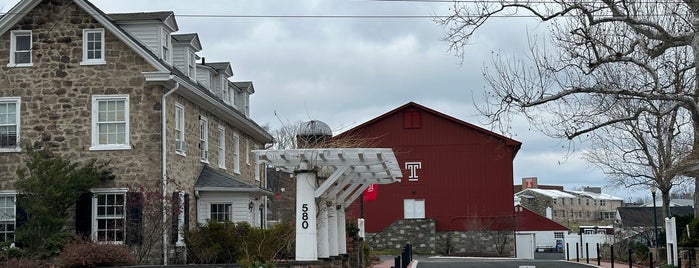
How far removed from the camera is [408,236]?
5022 centimetres

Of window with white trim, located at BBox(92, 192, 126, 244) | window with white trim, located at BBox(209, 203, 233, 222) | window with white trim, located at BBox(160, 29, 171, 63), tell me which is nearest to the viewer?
window with white trim, located at BBox(92, 192, 126, 244)

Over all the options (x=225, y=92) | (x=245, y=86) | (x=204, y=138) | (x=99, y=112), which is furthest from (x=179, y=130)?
(x=245, y=86)

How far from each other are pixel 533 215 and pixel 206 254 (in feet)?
116

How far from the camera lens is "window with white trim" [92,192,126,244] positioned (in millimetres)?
25484

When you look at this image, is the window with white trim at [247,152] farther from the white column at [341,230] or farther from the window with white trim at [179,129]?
the white column at [341,230]

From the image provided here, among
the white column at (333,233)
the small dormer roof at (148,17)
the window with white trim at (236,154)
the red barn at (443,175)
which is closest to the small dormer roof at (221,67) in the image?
the window with white trim at (236,154)

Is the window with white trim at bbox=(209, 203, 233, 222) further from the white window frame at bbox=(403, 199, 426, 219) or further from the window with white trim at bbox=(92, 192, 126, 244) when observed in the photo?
the white window frame at bbox=(403, 199, 426, 219)

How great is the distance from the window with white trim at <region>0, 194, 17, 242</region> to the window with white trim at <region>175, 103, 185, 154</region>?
16.1 feet

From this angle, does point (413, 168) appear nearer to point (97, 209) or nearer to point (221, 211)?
point (221, 211)

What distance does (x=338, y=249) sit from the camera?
2189 cm

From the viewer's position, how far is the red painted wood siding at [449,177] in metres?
50.2

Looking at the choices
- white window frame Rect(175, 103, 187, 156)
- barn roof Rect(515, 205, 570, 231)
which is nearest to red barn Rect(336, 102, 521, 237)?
barn roof Rect(515, 205, 570, 231)

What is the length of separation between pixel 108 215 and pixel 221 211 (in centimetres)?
450

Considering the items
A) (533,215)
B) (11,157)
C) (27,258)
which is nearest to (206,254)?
(27,258)
